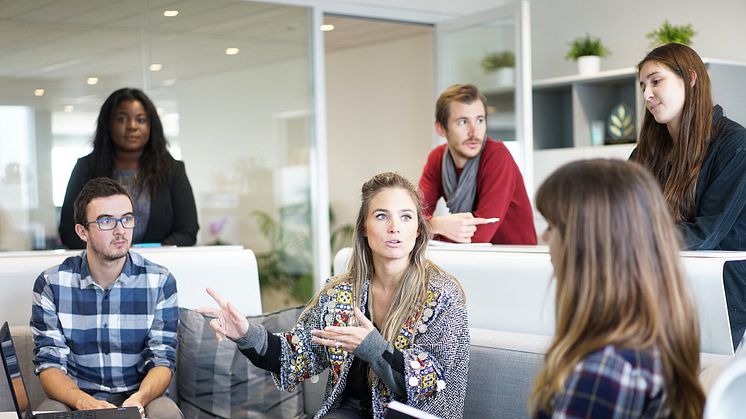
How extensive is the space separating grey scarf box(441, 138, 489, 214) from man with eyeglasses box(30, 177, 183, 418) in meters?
1.05

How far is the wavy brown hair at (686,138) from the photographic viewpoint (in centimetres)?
235

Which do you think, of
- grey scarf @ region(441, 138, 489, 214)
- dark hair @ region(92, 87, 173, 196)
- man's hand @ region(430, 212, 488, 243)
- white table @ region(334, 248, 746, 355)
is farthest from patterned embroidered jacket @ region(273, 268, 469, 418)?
dark hair @ region(92, 87, 173, 196)

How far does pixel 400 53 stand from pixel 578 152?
258 centimetres

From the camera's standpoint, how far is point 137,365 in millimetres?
2750

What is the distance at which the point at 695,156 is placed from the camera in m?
2.34

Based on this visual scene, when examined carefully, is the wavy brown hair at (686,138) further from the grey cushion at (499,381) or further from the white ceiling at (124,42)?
the white ceiling at (124,42)

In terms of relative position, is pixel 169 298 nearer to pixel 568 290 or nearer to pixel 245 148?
pixel 568 290

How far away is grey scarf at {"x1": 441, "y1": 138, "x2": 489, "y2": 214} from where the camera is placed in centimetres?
321

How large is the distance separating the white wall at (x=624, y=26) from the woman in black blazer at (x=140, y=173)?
3266mm

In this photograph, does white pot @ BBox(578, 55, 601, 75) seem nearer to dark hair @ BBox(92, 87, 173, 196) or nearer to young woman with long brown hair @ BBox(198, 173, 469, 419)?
dark hair @ BBox(92, 87, 173, 196)

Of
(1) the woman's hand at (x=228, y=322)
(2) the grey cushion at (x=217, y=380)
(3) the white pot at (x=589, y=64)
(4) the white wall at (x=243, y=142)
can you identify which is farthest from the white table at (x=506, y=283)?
(3) the white pot at (x=589, y=64)

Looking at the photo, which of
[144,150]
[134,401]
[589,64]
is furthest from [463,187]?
[589,64]

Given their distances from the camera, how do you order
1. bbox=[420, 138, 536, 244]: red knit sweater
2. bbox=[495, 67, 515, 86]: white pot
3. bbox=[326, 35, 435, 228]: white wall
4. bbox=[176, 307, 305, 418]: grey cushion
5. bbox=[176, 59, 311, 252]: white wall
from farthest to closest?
bbox=[326, 35, 435, 228]: white wall, bbox=[495, 67, 515, 86]: white pot, bbox=[176, 59, 311, 252]: white wall, bbox=[420, 138, 536, 244]: red knit sweater, bbox=[176, 307, 305, 418]: grey cushion

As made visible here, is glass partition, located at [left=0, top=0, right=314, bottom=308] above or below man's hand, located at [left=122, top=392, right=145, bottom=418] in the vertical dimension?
Answer: above
